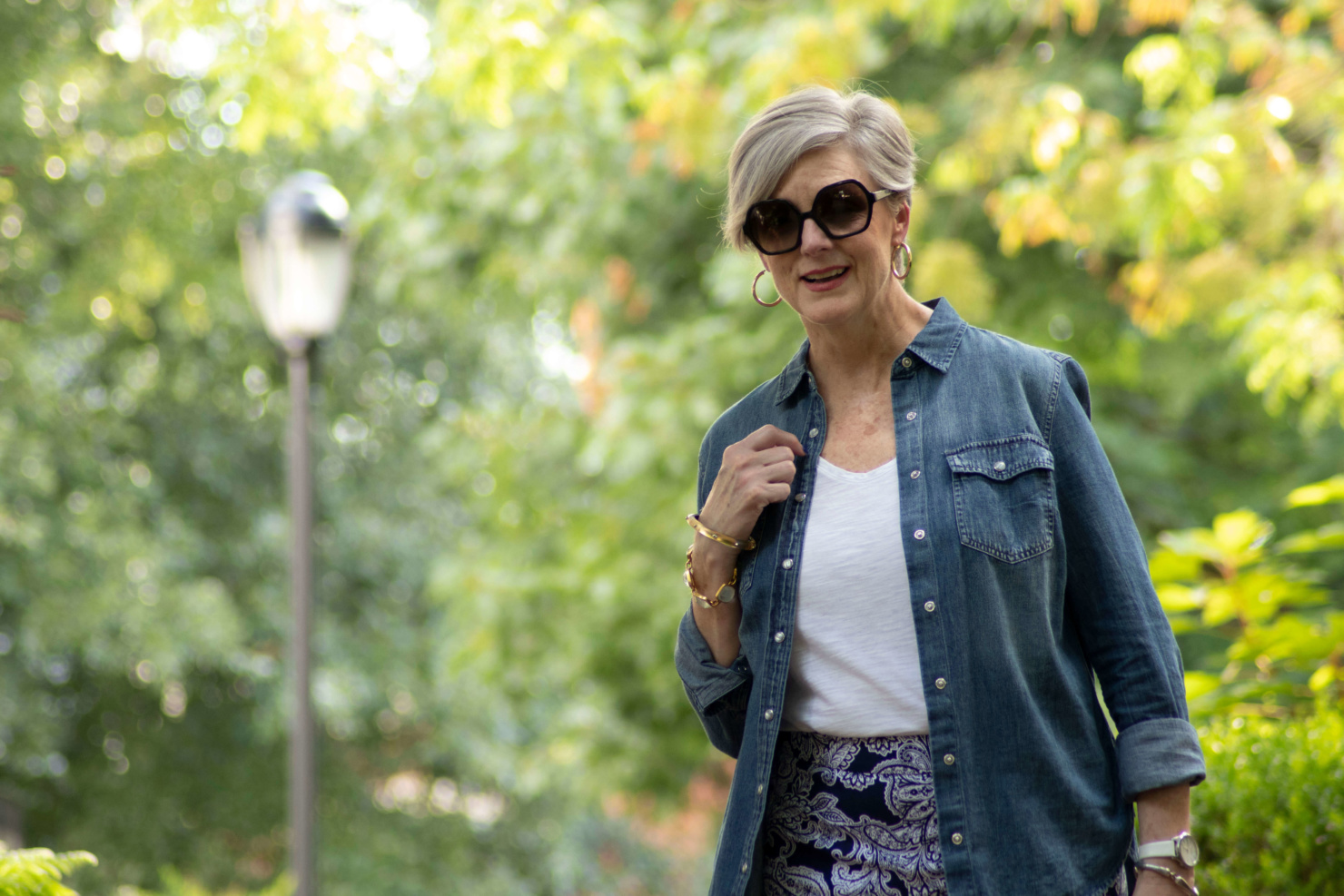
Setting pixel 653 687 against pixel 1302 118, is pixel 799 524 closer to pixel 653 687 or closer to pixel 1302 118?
pixel 1302 118

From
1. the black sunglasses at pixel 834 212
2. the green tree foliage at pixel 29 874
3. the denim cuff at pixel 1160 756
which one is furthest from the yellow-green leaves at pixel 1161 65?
the green tree foliage at pixel 29 874

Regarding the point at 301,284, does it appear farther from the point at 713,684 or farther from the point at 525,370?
the point at 525,370

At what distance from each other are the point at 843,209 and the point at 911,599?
21.9 inches

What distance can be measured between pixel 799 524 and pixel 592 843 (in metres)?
15.8

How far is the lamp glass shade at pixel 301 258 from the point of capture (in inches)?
227

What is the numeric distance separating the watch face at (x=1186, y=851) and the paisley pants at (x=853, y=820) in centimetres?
12

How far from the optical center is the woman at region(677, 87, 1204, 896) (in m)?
1.67

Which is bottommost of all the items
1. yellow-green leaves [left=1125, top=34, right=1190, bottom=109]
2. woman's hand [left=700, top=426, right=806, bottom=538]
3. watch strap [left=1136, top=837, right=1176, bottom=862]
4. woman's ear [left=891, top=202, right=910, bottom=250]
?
watch strap [left=1136, top=837, right=1176, bottom=862]

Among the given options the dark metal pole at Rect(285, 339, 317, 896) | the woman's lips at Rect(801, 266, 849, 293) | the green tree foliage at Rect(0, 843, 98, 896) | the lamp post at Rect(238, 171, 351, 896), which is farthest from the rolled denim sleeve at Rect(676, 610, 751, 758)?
the lamp post at Rect(238, 171, 351, 896)

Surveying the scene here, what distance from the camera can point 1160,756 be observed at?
65.1 inches

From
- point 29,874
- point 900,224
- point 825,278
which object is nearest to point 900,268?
point 900,224

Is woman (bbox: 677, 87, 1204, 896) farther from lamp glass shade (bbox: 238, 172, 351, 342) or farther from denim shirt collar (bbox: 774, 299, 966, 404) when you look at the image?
lamp glass shade (bbox: 238, 172, 351, 342)

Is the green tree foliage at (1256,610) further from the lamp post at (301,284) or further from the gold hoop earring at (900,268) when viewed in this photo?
the lamp post at (301,284)

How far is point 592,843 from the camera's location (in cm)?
1675
